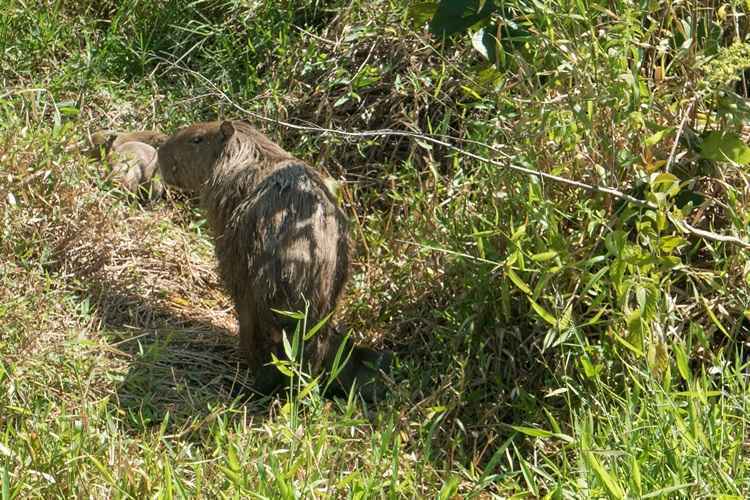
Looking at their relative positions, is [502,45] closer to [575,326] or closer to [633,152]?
[633,152]

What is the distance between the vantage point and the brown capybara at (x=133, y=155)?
654 cm

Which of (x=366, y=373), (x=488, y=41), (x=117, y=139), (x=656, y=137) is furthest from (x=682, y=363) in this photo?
(x=117, y=139)

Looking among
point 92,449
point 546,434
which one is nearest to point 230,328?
point 92,449

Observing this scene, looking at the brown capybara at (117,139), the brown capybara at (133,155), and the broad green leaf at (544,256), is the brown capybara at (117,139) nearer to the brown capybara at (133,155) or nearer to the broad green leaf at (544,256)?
the brown capybara at (133,155)

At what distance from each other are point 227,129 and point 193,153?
0.35 metres

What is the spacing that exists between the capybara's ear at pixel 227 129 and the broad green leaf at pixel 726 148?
7.32 ft

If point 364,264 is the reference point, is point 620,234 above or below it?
above

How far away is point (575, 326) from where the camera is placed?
446cm

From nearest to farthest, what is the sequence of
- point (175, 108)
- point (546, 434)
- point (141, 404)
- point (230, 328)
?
point (546, 434)
point (141, 404)
point (230, 328)
point (175, 108)

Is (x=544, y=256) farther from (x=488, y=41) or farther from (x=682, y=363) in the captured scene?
(x=488, y=41)

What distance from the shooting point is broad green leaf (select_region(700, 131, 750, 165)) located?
464 cm

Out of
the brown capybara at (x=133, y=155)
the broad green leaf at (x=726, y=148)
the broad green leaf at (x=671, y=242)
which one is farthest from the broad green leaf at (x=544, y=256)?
the brown capybara at (x=133, y=155)

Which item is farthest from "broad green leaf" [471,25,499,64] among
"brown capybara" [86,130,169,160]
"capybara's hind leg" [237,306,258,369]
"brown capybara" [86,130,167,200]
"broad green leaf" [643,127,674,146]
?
"brown capybara" [86,130,169,160]

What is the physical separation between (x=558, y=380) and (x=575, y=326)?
262 mm
